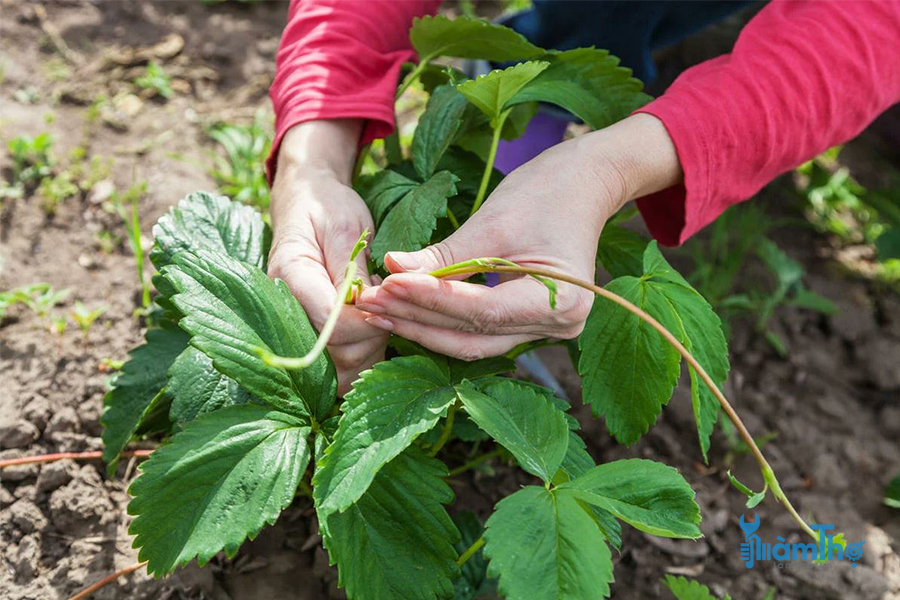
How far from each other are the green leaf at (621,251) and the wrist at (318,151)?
17.1 inches

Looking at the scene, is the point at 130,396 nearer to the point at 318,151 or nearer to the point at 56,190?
the point at 318,151

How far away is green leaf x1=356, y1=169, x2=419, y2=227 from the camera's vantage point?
1185 millimetres

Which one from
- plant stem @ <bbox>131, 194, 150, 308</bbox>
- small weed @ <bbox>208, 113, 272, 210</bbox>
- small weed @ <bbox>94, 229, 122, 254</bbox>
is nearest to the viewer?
plant stem @ <bbox>131, 194, 150, 308</bbox>

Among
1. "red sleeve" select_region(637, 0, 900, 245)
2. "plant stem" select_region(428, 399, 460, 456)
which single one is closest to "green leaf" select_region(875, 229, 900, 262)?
"red sleeve" select_region(637, 0, 900, 245)

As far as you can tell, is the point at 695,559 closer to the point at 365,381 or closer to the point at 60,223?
the point at 365,381

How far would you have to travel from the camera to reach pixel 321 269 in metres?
1.11

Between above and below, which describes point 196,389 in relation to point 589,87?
below

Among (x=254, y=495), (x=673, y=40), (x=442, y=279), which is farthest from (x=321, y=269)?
(x=673, y=40)

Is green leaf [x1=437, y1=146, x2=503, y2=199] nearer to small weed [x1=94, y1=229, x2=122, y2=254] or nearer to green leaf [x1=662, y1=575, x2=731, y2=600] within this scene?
green leaf [x1=662, y1=575, x2=731, y2=600]

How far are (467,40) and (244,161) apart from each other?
2.87 ft

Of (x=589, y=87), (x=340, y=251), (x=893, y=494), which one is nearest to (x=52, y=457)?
(x=340, y=251)

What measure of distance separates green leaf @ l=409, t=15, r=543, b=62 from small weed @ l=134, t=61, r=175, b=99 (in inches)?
42.1

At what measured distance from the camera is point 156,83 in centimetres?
211

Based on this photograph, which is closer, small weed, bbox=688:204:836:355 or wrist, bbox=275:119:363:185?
wrist, bbox=275:119:363:185
